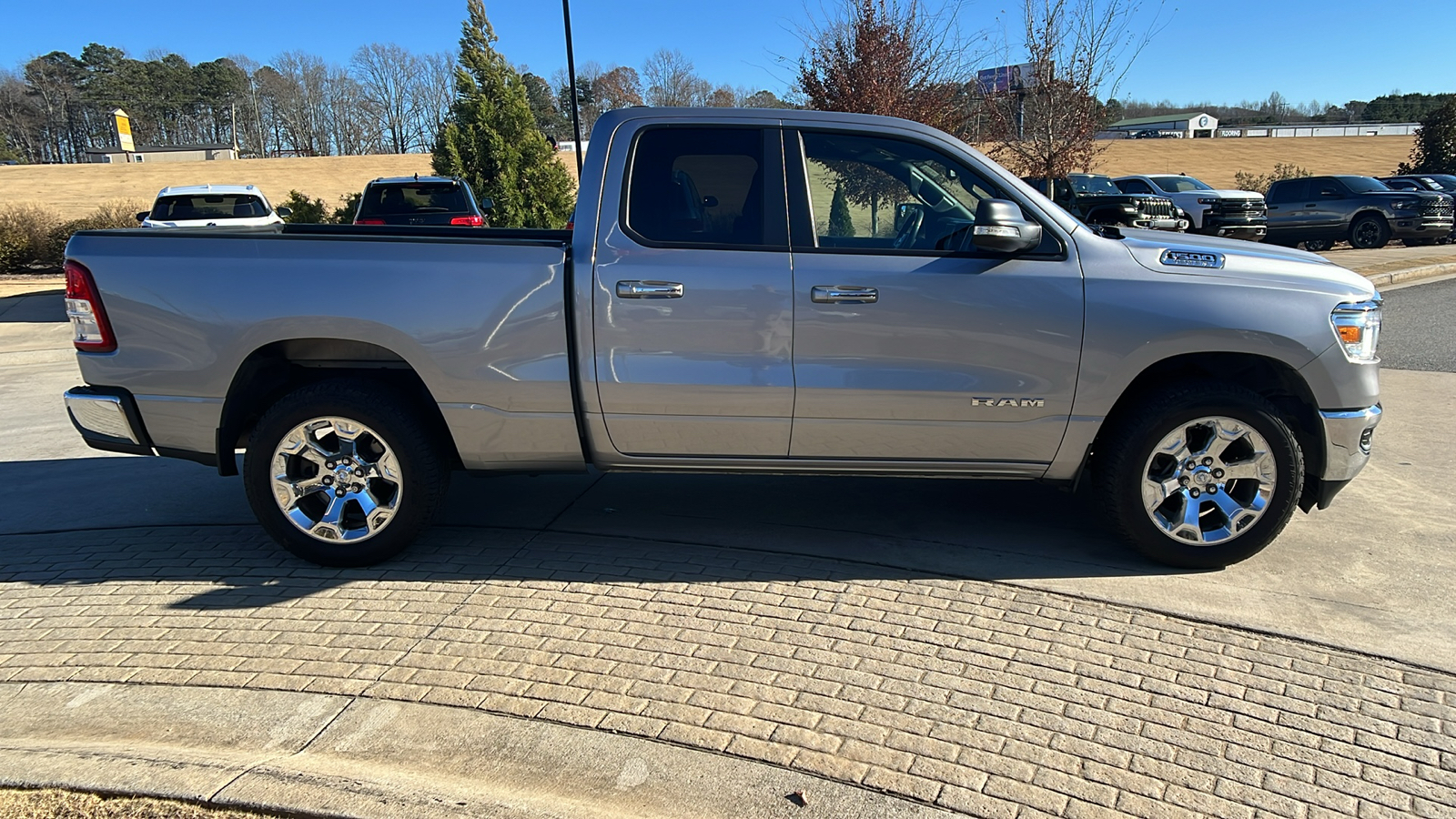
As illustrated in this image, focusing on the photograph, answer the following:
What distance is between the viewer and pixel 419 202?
46.0 feet

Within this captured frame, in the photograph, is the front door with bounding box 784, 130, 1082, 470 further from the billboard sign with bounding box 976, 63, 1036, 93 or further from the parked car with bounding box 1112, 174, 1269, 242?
the parked car with bounding box 1112, 174, 1269, 242

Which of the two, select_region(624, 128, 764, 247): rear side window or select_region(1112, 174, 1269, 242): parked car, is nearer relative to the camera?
select_region(624, 128, 764, 247): rear side window

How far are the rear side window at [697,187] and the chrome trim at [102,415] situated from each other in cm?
244

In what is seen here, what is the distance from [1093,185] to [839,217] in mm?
22194

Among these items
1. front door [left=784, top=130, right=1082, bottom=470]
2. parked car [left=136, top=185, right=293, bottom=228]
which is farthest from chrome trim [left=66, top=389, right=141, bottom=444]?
parked car [left=136, top=185, right=293, bottom=228]

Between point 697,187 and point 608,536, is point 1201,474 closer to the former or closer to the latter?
point 697,187

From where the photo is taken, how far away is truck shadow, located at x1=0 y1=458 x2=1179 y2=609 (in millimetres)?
4367

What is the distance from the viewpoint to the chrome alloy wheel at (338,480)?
14.2 ft

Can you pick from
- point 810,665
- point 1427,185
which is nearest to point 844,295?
point 810,665

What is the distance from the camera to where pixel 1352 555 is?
4.51m

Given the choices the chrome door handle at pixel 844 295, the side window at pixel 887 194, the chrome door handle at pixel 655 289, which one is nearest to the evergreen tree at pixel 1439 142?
the side window at pixel 887 194

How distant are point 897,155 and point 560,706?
9.01 feet

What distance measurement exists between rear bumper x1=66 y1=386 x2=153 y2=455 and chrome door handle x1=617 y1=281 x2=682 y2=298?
233 cm

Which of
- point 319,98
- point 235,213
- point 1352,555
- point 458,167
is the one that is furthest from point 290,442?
point 319,98
